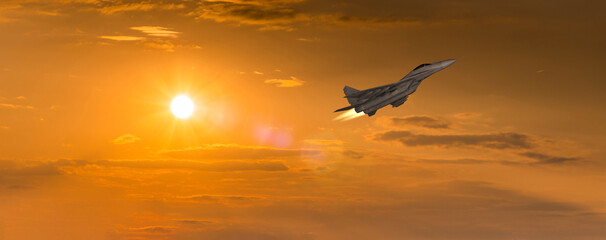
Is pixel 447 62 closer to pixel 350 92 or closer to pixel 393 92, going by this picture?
pixel 393 92

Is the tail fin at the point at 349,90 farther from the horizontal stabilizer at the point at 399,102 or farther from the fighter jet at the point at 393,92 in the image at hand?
the horizontal stabilizer at the point at 399,102

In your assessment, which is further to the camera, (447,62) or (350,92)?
(350,92)

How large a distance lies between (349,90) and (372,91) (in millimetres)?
5897

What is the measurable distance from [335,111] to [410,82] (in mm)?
13792

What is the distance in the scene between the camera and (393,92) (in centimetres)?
10862

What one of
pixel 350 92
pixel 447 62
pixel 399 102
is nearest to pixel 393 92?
pixel 399 102

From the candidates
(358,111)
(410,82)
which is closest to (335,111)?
(358,111)

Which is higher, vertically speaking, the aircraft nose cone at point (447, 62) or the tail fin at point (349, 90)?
the tail fin at point (349, 90)

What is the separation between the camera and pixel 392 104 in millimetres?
110375

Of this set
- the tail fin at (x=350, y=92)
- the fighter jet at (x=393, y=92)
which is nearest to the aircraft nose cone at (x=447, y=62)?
the fighter jet at (x=393, y=92)

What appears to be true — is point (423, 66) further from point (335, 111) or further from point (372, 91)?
A: point (335, 111)

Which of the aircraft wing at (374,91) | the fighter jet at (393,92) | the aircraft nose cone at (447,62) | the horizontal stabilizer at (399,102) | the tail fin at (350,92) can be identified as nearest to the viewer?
the aircraft nose cone at (447,62)

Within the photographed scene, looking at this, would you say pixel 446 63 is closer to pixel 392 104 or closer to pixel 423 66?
pixel 423 66

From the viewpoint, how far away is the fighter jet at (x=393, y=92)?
108 m
